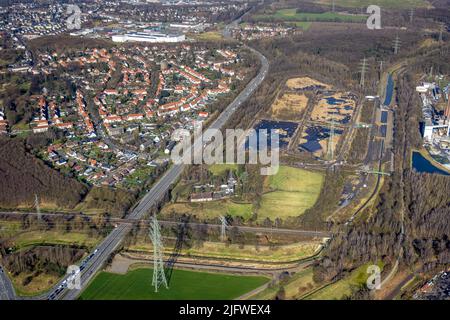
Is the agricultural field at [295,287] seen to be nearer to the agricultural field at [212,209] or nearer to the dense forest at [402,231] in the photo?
the dense forest at [402,231]

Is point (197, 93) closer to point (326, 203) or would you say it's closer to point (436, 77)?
point (326, 203)

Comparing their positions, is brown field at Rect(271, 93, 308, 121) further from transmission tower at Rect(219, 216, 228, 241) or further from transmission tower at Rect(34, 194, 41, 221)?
transmission tower at Rect(34, 194, 41, 221)

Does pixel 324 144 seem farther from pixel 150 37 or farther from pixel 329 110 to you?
pixel 150 37

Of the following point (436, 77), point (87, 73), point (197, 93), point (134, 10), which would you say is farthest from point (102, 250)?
point (134, 10)

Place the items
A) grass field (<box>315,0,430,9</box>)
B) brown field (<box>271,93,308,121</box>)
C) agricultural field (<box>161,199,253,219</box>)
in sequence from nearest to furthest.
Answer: agricultural field (<box>161,199,253,219</box>) → brown field (<box>271,93,308,121</box>) → grass field (<box>315,0,430,9</box>)

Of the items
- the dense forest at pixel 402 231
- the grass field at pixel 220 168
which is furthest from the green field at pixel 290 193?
the dense forest at pixel 402 231

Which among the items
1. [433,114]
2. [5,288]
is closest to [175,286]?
[5,288]

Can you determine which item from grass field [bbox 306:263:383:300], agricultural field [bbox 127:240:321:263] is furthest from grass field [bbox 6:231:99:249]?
grass field [bbox 306:263:383:300]
